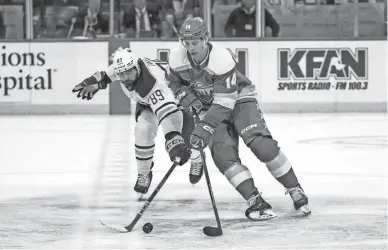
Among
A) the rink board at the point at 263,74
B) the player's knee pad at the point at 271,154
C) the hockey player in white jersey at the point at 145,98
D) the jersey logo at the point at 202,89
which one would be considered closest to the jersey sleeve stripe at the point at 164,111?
the hockey player in white jersey at the point at 145,98

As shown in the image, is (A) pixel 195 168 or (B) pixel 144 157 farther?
(A) pixel 195 168

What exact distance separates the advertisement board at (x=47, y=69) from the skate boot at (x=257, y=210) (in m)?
7.32

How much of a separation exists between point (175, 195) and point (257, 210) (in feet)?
3.54

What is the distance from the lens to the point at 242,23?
489 inches

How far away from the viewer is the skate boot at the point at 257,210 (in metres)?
5.25

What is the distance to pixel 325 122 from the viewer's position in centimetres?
1105

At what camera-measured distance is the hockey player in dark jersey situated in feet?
16.9

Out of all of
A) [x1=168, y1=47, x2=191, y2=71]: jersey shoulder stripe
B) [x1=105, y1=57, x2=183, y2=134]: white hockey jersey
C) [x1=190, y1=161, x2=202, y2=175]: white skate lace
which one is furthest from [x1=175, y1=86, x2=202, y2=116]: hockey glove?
[x1=190, y1=161, x2=202, y2=175]: white skate lace

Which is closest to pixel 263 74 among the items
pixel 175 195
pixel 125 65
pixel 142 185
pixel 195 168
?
pixel 195 168

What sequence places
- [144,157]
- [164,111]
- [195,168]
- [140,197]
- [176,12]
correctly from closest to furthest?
[164,111] < [140,197] < [144,157] < [195,168] < [176,12]

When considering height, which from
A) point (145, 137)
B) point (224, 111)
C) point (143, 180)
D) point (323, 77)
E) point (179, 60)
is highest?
point (179, 60)

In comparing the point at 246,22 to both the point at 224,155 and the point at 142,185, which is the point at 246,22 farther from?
the point at 224,155

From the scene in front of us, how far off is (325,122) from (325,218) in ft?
19.1

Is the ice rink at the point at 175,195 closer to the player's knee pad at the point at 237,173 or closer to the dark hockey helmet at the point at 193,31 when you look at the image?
the player's knee pad at the point at 237,173
